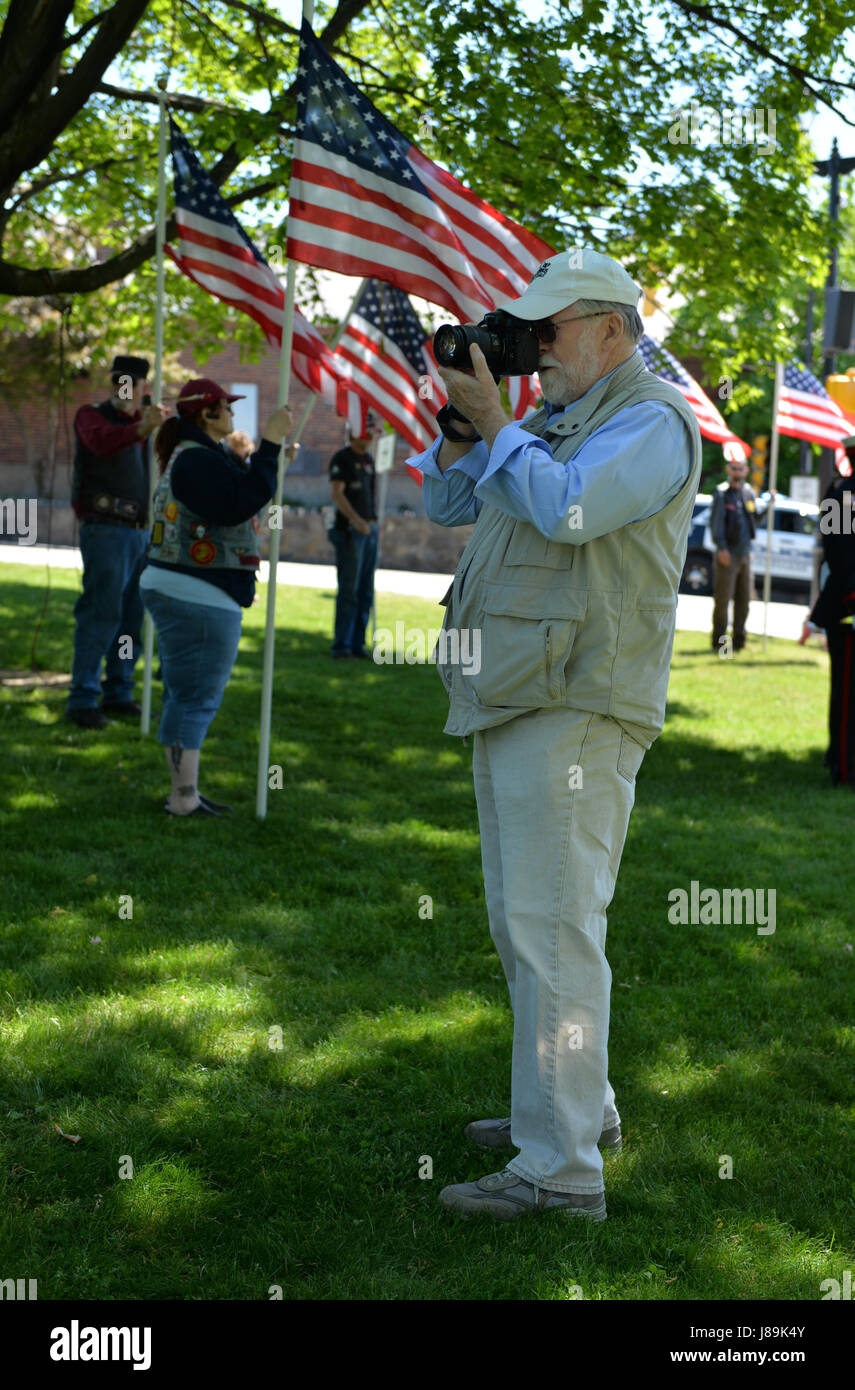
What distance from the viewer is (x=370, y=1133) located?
388 cm

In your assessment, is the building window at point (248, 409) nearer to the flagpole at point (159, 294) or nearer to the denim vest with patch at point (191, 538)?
the flagpole at point (159, 294)

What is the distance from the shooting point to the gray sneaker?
12.6 feet

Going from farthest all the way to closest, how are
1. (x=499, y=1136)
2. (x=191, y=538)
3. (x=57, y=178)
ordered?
(x=57, y=178) < (x=191, y=538) < (x=499, y=1136)

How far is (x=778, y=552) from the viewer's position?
96.8 ft

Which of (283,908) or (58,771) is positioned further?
(58,771)

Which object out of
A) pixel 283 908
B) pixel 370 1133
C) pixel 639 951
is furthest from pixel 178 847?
pixel 370 1133

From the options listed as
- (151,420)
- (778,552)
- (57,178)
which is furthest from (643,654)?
(778,552)

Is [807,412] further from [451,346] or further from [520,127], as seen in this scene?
[451,346]

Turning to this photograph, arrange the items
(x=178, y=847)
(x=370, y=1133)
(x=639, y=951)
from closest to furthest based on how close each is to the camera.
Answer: (x=370, y=1133)
(x=639, y=951)
(x=178, y=847)

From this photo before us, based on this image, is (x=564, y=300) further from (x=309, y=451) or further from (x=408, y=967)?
(x=309, y=451)

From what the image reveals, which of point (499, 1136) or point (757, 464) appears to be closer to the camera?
point (499, 1136)

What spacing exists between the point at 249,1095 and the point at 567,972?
120 centimetres

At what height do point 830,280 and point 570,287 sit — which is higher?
point 830,280

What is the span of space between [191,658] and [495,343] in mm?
3703
